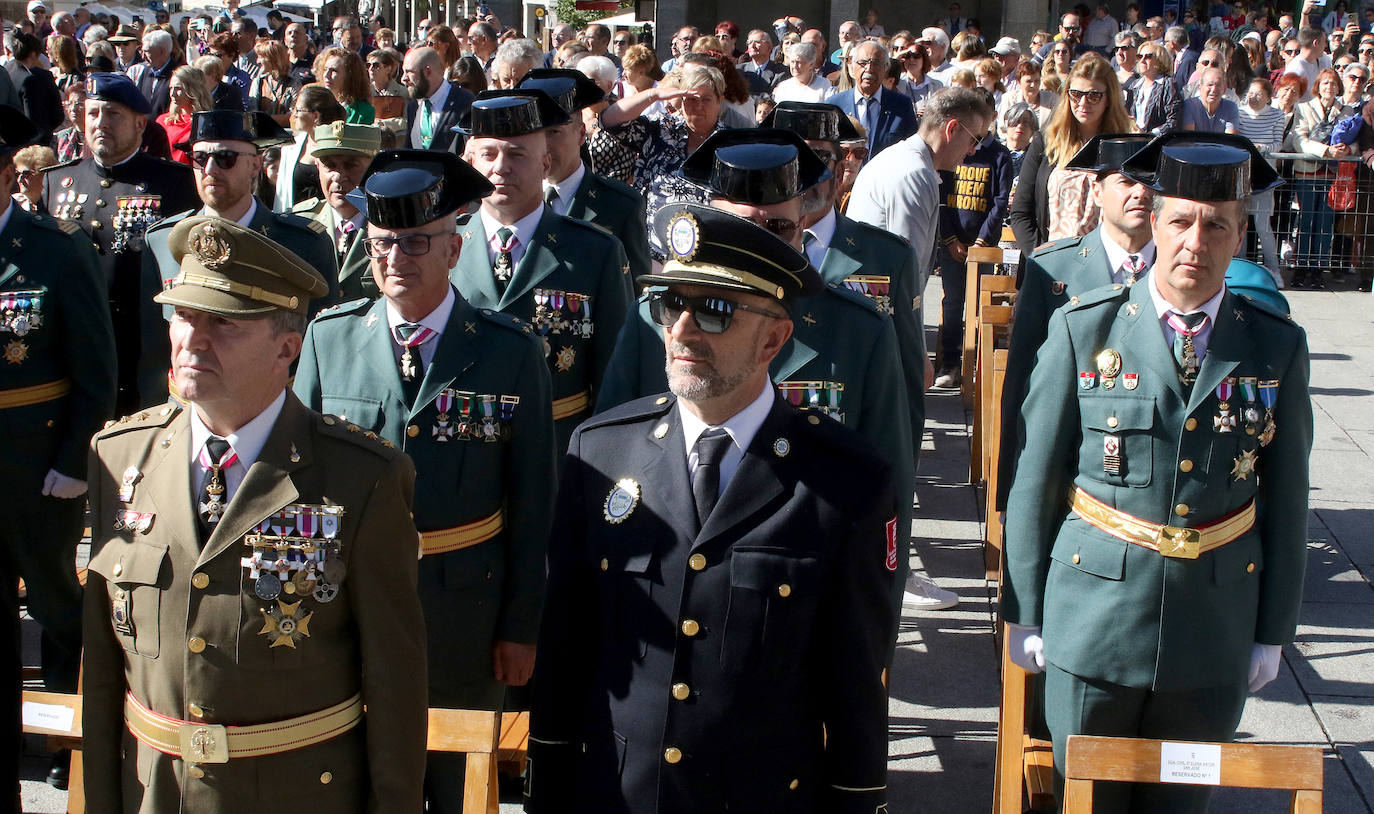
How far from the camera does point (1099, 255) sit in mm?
4898

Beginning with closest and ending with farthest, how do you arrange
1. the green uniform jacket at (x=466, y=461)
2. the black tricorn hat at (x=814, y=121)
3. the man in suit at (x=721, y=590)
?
1. the man in suit at (x=721, y=590)
2. the green uniform jacket at (x=466, y=461)
3. the black tricorn hat at (x=814, y=121)

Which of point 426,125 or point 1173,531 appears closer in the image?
point 1173,531

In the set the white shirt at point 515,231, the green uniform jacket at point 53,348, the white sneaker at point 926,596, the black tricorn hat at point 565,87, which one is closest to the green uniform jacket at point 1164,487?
the white shirt at point 515,231

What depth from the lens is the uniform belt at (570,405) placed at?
15.1 ft

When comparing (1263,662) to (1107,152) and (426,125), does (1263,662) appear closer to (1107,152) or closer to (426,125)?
(1107,152)

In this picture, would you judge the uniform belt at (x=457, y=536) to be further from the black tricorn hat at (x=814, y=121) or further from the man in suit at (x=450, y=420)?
the black tricorn hat at (x=814, y=121)

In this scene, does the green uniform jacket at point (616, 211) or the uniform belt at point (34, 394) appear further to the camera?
the green uniform jacket at point (616, 211)

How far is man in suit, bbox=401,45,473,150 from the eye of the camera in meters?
9.80

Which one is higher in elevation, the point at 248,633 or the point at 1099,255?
the point at 1099,255

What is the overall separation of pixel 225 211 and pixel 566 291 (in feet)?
5.14

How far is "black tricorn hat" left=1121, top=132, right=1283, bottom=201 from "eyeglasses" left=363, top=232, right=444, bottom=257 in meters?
1.91

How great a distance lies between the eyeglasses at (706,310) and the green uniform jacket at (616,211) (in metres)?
2.79

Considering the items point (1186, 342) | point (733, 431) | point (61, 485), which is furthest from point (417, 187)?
point (1186, 342)

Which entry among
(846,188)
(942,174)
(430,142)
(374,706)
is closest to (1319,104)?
(942,174)
